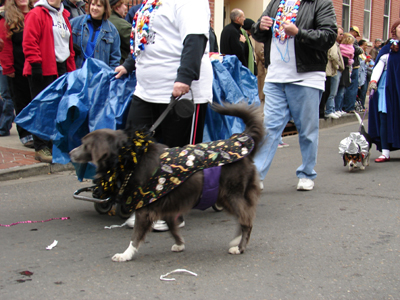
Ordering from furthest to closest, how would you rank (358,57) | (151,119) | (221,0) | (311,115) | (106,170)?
(358,57) < (221,0) < (311,115) < (151,119) < (106,170)

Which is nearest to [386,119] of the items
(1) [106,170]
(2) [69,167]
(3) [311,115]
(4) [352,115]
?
(3) [311,115]

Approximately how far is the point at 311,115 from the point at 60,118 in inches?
104

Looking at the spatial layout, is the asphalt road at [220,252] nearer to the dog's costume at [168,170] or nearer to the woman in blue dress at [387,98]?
the dog's costume at [168,170]

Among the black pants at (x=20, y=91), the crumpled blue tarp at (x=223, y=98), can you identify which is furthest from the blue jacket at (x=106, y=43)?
the crumpled blue tarp at (x=223, y=98)

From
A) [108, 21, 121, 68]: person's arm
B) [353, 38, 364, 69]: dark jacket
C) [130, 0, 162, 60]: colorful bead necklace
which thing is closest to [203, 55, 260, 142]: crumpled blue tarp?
[130, 0, 162, 60]: colorful bead necklace

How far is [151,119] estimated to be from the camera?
4.02m

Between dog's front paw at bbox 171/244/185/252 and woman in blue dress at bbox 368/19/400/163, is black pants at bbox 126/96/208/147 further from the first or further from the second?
woman in blue dress at bbox 368/19/400/163

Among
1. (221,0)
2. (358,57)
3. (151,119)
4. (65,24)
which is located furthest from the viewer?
(358,57)

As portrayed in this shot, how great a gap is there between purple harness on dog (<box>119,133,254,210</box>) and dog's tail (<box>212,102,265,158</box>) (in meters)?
0.08

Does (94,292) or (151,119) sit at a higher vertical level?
(151,119)

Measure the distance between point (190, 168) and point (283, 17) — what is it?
257 centimetres

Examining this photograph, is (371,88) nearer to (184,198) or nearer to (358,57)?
(184,198)

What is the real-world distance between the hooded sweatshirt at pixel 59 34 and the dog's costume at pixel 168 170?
12.2ft

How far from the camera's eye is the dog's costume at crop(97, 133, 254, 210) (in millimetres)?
3197
